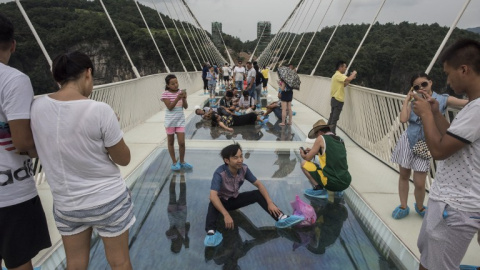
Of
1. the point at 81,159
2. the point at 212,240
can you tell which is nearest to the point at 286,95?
the point at 212,240

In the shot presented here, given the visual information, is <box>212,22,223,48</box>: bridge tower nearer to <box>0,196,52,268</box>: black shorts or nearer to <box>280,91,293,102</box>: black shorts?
<box>280,91,293,102</box>: black shorts

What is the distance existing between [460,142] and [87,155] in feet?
5.03

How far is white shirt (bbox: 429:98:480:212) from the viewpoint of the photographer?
1.31m

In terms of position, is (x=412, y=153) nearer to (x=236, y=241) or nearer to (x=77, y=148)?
(x=236, y=241)

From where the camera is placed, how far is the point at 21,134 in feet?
4.39

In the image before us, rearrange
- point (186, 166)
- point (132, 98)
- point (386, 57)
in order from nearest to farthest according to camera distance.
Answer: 1. point (186, 166)
2. point (132, 98)
3. point (386, 57)

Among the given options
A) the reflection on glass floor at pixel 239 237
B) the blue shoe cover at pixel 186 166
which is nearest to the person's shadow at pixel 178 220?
the reflection on glass floor at pixel 239 237

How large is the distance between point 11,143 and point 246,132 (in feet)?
16.4

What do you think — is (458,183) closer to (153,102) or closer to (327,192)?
(327,192)

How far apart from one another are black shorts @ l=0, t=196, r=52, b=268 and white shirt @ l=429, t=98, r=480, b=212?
1850 mm

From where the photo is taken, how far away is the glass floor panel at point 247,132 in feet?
19.0

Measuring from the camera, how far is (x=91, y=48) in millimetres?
53281

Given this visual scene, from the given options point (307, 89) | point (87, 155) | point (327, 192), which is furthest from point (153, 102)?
point (87, 155)

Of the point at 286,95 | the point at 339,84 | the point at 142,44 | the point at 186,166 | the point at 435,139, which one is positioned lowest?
the point at 142,44
